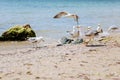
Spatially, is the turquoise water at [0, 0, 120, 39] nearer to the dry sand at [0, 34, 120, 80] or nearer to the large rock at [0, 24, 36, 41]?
the large rock at [0, 24, 36, 41]

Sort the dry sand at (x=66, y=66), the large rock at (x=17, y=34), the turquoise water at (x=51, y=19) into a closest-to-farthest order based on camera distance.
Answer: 1. the dry sand at (x=66, y=66)
2. the large rock at (x=17, y=34)
3. the turquoise water at (x=51, y=19)

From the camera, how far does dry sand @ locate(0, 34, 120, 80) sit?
10242 mm

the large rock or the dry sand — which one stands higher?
the large rock

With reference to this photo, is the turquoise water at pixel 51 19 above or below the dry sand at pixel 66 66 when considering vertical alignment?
above

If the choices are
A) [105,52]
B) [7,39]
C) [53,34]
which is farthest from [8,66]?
[53,34]

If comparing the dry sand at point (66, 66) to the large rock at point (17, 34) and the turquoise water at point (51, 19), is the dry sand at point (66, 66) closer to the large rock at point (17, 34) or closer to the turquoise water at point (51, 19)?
the large rock at point (17, 34)

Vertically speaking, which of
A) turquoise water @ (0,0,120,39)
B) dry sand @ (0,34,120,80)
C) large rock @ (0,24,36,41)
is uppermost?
turquoise water @ (0,0,120,39)

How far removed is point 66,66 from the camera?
11547mm

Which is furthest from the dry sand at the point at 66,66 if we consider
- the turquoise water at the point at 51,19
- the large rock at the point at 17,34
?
the turquoise water at the point at 51,19

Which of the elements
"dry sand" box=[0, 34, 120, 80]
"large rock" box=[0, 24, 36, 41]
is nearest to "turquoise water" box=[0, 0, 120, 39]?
"large rock" box=[0, 24, 36, 41]

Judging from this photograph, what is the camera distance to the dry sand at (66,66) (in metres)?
10.2

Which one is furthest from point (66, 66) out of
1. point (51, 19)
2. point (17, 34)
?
point (51, 19)

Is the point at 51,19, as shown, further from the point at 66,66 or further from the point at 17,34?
the point at 66,66

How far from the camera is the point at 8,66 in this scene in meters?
11.8
